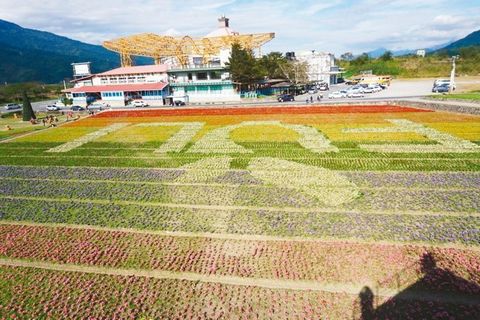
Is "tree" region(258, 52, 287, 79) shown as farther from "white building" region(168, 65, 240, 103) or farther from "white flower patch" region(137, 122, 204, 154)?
"white flower patch" region(137, 122, 204, 154)

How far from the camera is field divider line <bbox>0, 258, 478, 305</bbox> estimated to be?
12438mm

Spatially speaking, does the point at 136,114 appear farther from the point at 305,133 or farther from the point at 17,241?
the point at 17,241

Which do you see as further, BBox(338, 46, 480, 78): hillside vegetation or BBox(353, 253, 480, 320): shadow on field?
A: BBox(338, 46, 480, 78): hillside vegetation

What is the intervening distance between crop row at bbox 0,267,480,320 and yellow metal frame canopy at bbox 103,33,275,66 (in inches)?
3294

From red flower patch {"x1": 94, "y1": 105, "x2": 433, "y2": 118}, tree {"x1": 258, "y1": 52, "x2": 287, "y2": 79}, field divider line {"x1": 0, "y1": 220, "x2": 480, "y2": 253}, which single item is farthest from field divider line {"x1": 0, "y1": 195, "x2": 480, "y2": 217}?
tree {"x1": 258, "y1": 52, "x2": 287, "y2": 79}

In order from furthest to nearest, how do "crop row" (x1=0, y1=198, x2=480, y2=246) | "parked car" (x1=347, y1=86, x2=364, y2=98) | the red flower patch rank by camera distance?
"parked car" (x1=347, y1=86, x2=364, y2=98), the red flower patch, "crop row" (x1=0, y1=198, x2=480, y2=246)

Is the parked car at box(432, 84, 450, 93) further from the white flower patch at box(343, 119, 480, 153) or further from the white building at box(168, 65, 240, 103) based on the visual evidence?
the white building at box(168, 65, 240, 103)

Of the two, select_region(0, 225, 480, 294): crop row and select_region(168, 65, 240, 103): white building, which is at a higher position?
select_region(168, 65, 240, 103): white building

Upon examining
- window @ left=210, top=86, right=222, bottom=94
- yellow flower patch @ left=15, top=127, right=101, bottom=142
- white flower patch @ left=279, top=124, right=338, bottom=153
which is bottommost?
white flower patch @ left=279, top=124, right=338, bottom=153

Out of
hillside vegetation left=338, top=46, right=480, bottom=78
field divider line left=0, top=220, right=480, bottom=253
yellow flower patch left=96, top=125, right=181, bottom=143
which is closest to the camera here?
field divider line left=0, top=220, right=480, bottom=253

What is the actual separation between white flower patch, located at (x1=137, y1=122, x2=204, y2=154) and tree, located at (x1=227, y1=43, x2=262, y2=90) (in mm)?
29107

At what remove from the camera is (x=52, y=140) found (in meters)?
42.7

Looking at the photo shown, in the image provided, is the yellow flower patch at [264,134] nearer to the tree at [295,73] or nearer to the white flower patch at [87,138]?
the white flower patch at [87,138]

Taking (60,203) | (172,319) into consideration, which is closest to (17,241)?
(60,203)
